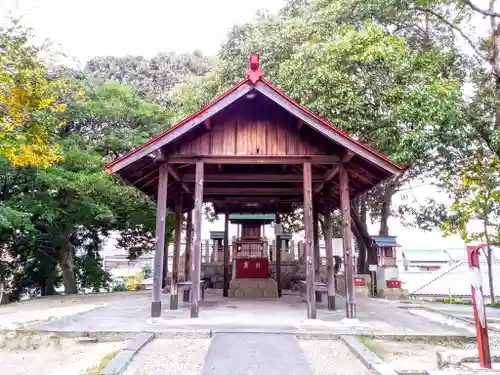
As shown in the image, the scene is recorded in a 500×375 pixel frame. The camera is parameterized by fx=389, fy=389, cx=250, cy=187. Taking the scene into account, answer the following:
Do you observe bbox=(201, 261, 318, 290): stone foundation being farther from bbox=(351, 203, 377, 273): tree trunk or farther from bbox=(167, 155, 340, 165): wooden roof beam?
bbox=(167, 155, 340, 165): wooden roof beam

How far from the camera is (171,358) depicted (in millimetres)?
5098

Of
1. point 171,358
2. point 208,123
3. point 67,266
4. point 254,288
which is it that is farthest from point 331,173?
point 67,266

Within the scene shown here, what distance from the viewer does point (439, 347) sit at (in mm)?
5996

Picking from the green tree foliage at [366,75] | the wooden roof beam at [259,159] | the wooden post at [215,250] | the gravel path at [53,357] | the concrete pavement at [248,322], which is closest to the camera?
the gravel path at [53,357]

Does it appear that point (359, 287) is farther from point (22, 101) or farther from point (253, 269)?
point (22, 101)

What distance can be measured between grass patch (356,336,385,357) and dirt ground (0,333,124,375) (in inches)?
143

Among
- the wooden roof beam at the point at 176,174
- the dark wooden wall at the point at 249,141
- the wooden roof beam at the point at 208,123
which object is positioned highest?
the wooden roof beam at the point at 208,123

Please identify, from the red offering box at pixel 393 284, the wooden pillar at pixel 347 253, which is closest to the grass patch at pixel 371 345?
the wooden pillar at pixel 347 253

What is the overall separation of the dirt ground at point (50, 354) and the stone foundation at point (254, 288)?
6889mm

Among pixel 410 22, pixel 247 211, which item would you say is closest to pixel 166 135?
pixel 247 211

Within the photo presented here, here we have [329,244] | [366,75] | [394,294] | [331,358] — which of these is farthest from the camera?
[394,294]

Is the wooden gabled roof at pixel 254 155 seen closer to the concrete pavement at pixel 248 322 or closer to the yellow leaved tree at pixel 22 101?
the yellow leaved tree at pixel 22 101

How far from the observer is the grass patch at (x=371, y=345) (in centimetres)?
553

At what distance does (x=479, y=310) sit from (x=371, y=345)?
1.90 meters
